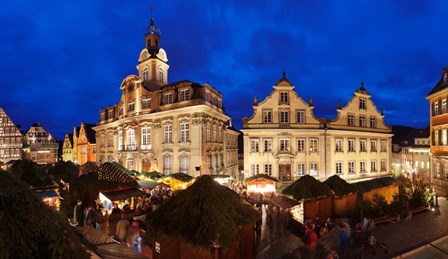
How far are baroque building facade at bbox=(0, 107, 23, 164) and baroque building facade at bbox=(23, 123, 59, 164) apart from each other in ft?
13.6

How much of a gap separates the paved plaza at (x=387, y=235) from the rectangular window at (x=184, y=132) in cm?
1443

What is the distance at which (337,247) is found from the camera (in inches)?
407

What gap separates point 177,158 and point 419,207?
70.8 ft

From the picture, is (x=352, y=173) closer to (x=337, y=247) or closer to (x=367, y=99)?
(x=367, y=99)

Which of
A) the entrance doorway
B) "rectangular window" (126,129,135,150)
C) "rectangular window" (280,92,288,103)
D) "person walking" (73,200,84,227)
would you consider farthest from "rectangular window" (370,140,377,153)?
"person walking" (73,200,84,227)

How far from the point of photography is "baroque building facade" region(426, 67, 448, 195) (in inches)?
1042

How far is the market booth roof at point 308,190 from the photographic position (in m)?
14.1

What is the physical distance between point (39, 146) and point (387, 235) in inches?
2572

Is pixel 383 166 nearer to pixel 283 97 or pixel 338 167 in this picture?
pixel 338 167

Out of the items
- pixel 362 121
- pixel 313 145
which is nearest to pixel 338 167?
pixel 313 145

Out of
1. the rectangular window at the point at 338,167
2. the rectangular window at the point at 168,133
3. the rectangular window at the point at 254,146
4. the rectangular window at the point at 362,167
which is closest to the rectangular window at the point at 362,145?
the rectangular window at the point at 362,167

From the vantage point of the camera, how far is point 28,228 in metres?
2.81

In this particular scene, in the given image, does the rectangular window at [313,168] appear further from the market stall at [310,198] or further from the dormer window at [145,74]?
the dormer window at [145,74]

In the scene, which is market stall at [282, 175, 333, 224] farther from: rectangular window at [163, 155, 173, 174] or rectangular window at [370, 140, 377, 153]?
rectangular window at [370, 140, 377, 153]
